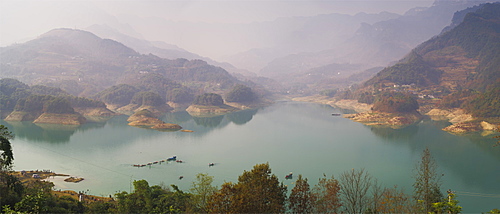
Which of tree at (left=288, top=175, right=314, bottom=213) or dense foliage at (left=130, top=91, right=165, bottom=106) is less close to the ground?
dense foliage at (left=130, top=91, right=165, bottom=106)

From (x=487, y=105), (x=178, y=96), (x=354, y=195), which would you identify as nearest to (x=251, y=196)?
(x=354, y=195)

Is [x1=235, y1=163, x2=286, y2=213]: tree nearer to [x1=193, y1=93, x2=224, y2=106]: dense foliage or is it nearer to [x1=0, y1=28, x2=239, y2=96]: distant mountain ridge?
[x1=193, y1=93, x2=224, y2=106]: dense foliage

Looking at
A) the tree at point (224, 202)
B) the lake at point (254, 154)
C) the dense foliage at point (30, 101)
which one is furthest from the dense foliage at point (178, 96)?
the tree at point (224, 202)

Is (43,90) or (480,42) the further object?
(480,42)

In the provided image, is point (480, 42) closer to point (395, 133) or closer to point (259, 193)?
point (395, 133)

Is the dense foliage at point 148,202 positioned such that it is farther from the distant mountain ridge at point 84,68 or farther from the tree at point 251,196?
the distant mountain ridge at point 84,68

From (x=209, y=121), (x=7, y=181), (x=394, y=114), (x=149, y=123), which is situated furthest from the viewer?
(x=209, y=121)

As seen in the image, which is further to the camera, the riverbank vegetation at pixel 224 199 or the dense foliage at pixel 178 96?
the dense foliage at pixel 178 96

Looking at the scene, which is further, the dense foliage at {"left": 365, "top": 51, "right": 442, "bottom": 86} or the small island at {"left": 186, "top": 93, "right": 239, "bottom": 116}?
the dense foliage at {"left": 365, "top": 51, "right": 442, "bottom": 86}

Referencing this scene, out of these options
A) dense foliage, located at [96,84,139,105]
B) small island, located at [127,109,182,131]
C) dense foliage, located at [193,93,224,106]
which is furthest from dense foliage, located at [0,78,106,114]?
dense foliage, located at [193,93,224,106]
